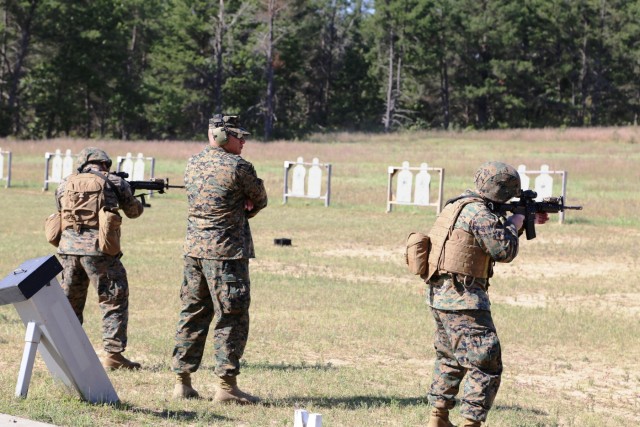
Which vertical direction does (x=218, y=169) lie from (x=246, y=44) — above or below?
below

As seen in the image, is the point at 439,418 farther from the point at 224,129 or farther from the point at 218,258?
the point at 224,129

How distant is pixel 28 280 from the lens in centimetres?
649

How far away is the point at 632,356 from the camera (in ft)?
35.0

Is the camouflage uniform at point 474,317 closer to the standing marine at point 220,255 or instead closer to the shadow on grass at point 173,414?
the standing marine at point 220,255

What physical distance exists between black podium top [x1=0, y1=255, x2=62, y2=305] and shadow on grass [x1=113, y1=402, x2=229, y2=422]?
3.34ft

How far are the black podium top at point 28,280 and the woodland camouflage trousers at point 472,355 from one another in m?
2.42

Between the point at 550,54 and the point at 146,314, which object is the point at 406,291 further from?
the point at 550,54

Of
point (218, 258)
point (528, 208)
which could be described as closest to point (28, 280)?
point (218, 258)

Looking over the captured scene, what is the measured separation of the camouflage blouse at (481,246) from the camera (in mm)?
6316

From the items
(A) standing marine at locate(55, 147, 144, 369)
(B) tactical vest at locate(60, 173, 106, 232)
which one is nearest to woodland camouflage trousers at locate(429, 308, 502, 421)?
(A) standing marine at locate(55, 147, 144, 369)

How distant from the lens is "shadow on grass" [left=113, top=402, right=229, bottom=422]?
273 inches

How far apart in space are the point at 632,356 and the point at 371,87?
257 ft

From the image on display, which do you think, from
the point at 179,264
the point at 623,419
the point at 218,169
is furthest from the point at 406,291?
the point at 218,169

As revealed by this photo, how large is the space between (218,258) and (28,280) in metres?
1.32
